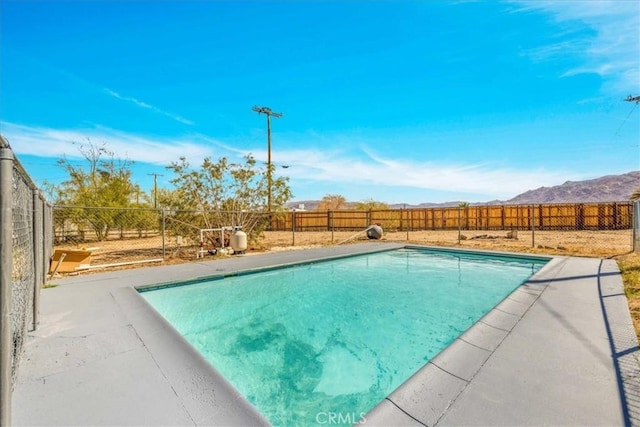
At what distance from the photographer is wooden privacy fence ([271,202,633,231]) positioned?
1645cm

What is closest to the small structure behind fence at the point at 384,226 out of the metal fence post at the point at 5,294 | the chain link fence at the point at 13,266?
the chain link fence at the point at 13,266

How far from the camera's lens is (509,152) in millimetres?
19891

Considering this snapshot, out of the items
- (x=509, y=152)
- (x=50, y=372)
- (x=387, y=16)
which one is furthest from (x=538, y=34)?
(x=509, y=152)

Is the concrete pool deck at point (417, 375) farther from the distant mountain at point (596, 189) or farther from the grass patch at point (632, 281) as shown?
the distant mountain at point (596, 189)

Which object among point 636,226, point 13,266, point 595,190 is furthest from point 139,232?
point 595,190

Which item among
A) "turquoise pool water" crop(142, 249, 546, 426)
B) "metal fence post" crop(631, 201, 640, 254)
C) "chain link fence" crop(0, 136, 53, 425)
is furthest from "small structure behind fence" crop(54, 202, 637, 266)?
"chain link fence" crop(0, 136, 53, 425)

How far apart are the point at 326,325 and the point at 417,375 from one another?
1862 millimetres

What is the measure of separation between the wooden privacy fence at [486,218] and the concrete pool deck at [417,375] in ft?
37.9

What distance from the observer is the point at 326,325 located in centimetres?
391

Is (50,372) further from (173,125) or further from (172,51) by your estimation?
(173,125)

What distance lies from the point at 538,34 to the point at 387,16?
12.3 feet

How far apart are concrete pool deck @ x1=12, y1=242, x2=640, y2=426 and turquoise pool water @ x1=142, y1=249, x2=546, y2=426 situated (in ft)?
1.38

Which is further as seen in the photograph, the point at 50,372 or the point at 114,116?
the point at 114,116

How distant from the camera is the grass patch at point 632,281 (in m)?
3.31
